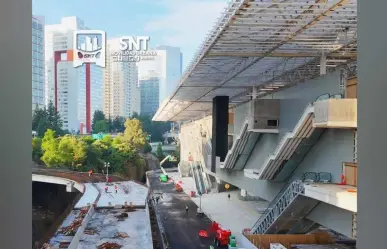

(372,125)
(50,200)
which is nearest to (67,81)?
(50,200)

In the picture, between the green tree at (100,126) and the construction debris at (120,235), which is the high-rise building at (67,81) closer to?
the green tree at (100,126)

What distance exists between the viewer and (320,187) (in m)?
12.2

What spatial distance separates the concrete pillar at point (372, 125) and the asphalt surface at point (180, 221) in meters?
16.6

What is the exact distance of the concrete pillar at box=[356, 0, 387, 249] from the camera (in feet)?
4.04

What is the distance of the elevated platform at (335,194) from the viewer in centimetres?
1052

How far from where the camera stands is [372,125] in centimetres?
129

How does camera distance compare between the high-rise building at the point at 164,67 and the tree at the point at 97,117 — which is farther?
the high-rise building at the point at 164,67

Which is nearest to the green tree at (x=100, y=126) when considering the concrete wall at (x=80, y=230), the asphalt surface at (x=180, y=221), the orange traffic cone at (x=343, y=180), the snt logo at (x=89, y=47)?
the snt logo at (x=89, y=47)

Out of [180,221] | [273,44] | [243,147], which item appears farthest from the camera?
[180,221]

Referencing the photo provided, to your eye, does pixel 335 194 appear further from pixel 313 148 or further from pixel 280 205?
pixel 313 148

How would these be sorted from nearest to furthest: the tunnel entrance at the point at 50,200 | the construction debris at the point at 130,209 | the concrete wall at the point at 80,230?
the concrete wall at the point at 80,230 → the construction debris at the point at 130,209 → the tunnel entrance at the point at 50,200

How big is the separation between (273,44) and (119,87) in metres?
45.1

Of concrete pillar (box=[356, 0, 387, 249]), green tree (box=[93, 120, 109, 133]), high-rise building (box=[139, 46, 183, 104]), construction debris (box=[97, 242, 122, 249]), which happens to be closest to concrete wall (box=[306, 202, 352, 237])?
construction debris (box=[97, 242, 122, 249])

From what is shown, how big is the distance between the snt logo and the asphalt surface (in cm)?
1728
